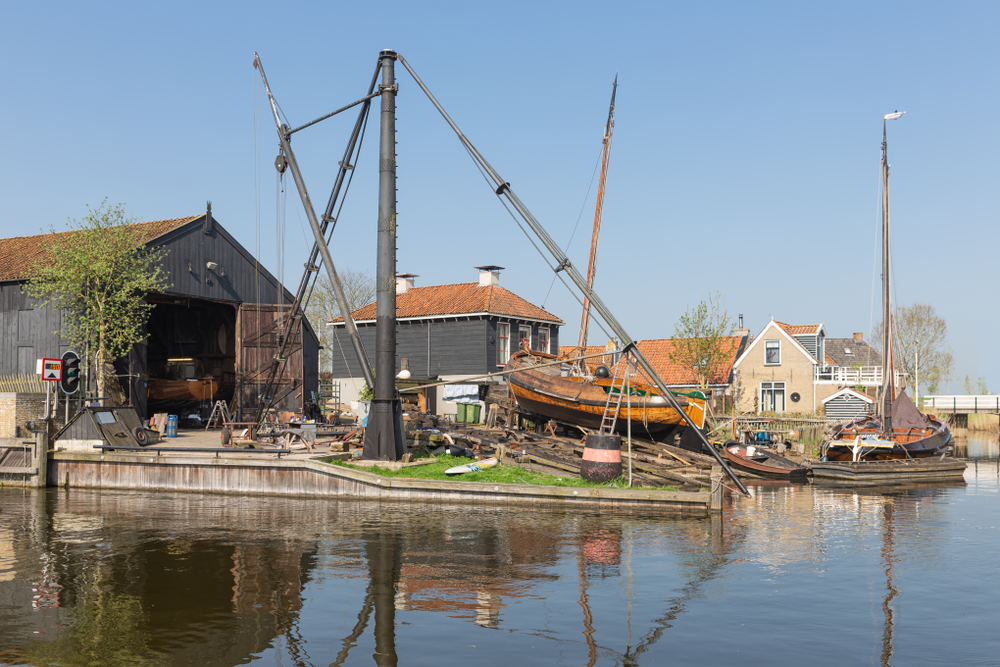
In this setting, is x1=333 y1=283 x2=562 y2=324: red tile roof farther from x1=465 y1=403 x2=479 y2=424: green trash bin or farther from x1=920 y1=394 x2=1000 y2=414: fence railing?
x1=920 y1=394 x2=1000 y2=414: fence railing

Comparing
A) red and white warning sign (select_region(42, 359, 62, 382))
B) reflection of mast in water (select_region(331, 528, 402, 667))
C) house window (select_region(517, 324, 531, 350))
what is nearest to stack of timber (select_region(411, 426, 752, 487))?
reflection of mast in water (select_region(331, 528, 402, 667))

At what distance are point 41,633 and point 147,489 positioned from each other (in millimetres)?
14738

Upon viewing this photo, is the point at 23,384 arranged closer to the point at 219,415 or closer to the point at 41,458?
the point at 41,458

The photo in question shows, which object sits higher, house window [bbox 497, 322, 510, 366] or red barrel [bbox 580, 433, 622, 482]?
house window [bbox 497, 322, 510, 366]

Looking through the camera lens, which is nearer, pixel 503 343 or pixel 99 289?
pixel 99 289

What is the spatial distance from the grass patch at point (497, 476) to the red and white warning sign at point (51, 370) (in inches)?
397

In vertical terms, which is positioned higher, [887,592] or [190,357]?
[190,357]

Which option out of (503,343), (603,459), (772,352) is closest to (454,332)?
(503,343)

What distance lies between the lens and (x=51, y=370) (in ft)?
83.9

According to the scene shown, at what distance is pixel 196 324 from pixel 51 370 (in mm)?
15509

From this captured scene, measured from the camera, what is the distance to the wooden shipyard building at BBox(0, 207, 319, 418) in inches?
1230

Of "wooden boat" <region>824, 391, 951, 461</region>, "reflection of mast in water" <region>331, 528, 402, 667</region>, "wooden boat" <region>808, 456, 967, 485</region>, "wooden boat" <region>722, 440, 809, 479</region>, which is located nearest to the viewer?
"reflection of mast in water" <region>331, 528, 402, 667</region>

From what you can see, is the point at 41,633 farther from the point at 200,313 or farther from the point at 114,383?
the point at 200,313

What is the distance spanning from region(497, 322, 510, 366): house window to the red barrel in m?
22.5
